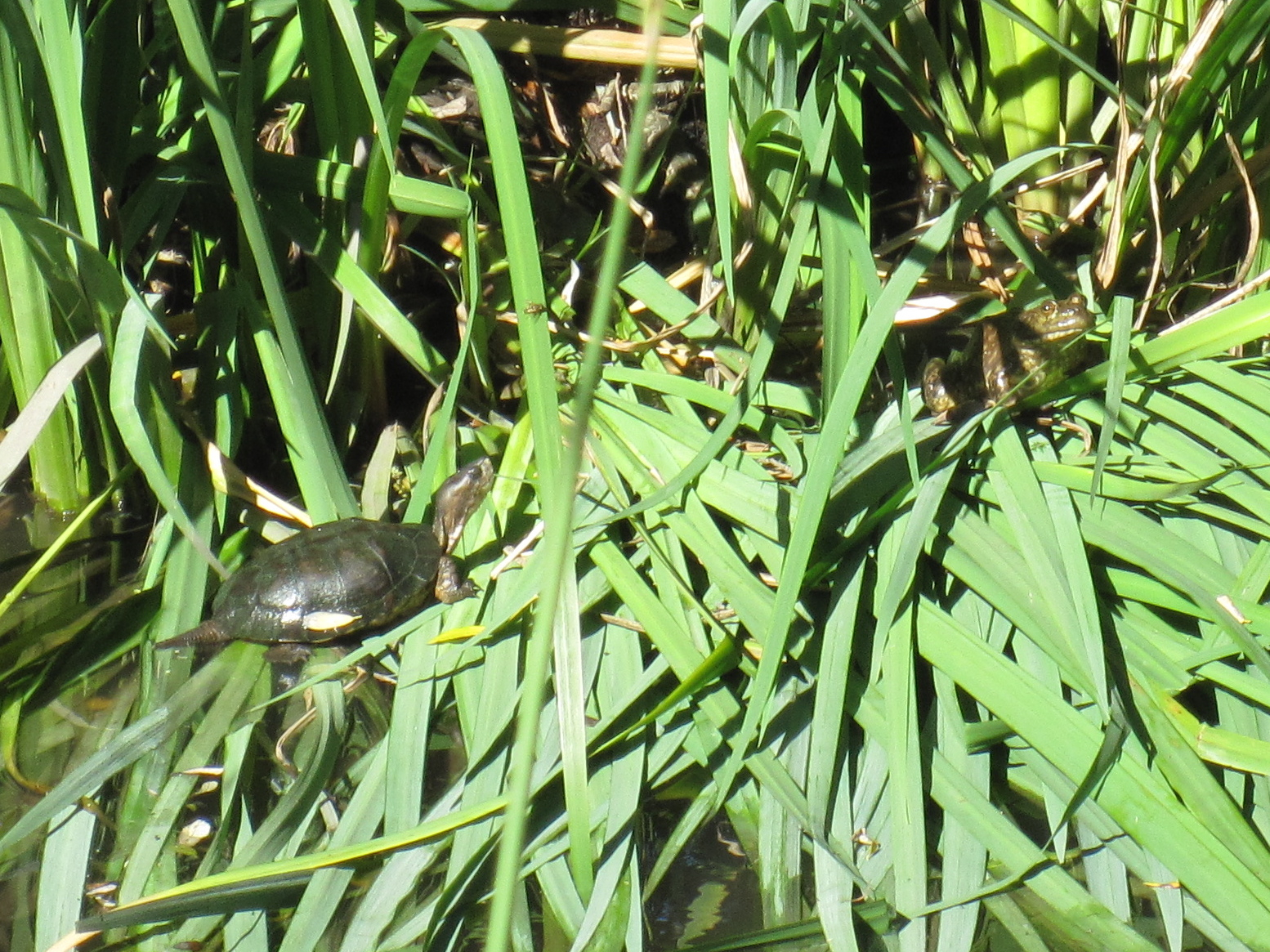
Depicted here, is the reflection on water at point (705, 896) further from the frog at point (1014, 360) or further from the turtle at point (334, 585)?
the frog at point (1014, 360)

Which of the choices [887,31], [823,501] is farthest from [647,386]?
[887,31]

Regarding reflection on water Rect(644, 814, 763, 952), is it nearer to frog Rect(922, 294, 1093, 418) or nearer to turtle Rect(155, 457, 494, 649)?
turtle Rect(155, 457, 494, 649)

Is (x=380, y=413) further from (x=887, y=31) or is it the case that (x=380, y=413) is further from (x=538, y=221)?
(x=887, y=31)

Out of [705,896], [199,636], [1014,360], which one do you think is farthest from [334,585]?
[1014,360]

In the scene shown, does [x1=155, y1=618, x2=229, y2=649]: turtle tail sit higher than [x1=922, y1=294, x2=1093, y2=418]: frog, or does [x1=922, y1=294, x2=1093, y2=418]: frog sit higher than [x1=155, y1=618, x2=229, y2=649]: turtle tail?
[x1=922, y1=294, x2=1093, y2=418]: frog

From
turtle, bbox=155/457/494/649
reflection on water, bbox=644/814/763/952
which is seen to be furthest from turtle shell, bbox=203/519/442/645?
reflection on water, bbox=644/814/763/952

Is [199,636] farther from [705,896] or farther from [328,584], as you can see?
[705,896]
